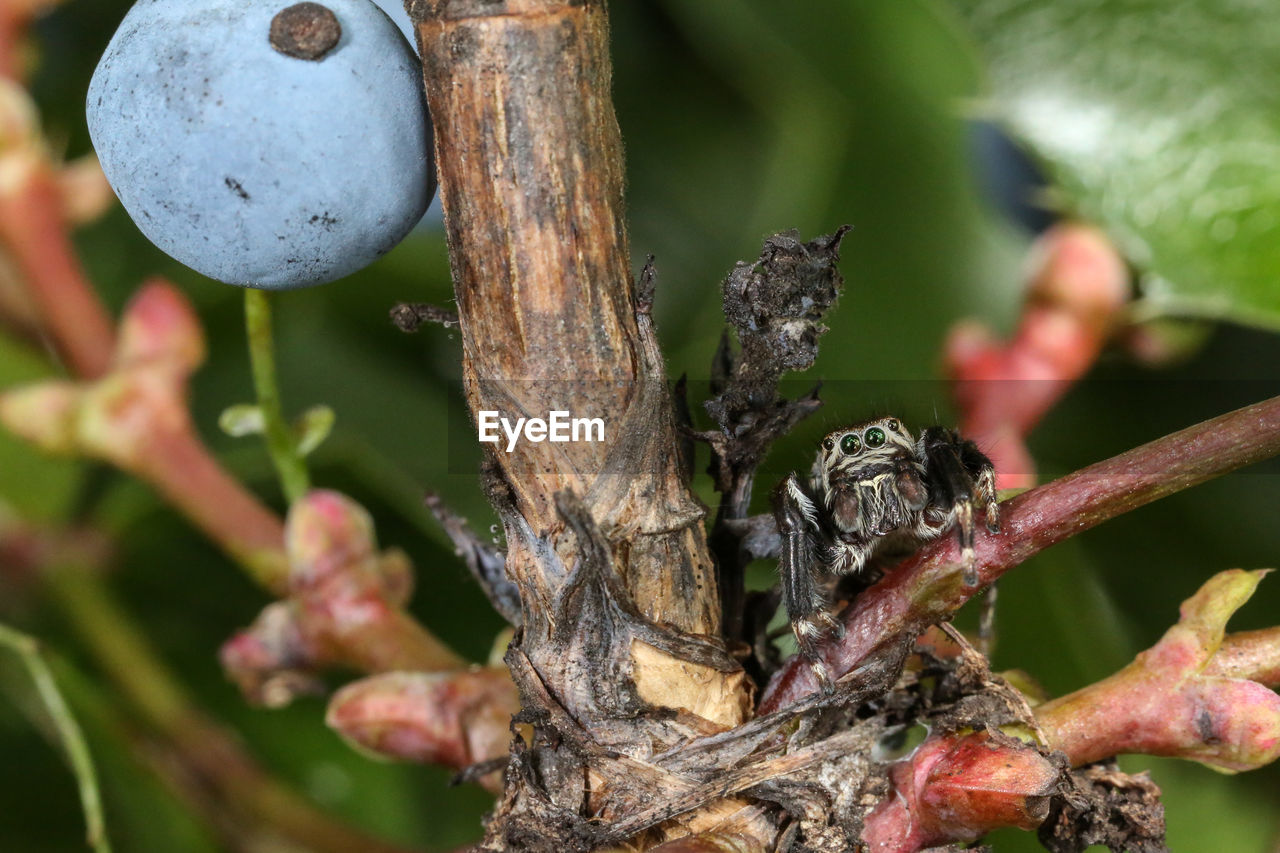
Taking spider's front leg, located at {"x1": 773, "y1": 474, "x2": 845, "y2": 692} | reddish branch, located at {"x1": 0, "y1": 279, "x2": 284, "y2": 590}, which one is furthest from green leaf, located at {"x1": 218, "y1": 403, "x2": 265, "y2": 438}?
spider's front leg, located at {"x1": 773, "y1": 474, "x2": 845, "y2": 692}

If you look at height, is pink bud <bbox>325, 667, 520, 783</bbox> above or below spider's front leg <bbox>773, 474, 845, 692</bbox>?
below

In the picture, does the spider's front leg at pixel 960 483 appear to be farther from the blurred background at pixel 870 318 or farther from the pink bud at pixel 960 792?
the blurred background at pixel 870 318

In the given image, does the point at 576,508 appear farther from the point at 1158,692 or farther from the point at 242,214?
the point at 1158,692

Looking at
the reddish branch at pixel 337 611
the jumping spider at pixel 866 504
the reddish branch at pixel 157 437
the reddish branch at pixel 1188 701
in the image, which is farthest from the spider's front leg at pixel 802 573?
the reddish branch at pixel 157 437

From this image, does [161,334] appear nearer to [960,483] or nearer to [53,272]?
[53,272]

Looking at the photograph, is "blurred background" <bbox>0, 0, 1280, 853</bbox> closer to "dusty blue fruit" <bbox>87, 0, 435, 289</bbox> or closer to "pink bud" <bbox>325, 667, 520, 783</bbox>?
"pink bud" <bbox>325, 667, 520, 783</bbox>
